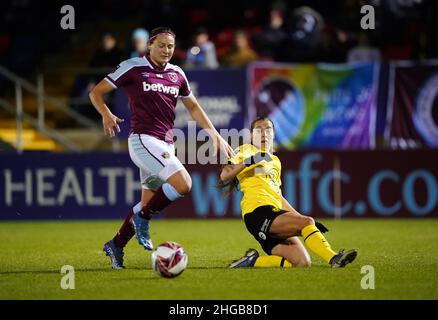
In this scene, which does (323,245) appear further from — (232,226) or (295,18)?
(295,18)

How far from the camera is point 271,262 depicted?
30.0ft

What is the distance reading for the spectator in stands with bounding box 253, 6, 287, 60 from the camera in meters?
18.5

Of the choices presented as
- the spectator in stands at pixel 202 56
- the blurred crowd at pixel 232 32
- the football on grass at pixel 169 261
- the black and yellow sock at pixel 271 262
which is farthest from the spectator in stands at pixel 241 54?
the football on grass at pixel 169 261

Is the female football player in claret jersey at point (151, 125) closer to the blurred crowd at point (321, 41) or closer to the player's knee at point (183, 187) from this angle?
the player's knee at point (183, 187)

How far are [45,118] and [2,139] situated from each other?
2436 millimetres

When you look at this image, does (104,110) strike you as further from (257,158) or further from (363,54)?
(363,54)

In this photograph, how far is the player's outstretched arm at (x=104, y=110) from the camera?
892cm

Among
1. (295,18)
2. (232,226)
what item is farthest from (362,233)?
(295,18)

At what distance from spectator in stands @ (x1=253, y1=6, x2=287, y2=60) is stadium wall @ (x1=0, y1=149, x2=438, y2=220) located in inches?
109

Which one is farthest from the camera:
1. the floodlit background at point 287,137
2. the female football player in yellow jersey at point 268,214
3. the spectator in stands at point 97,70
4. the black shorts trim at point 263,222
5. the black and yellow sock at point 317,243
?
the spectator in stands at point 97,70

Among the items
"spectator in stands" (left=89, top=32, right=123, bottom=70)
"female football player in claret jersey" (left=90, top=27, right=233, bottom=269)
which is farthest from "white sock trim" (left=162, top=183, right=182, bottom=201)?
"spectator in stands" (left=89, top=32, right=123, bottom=70)

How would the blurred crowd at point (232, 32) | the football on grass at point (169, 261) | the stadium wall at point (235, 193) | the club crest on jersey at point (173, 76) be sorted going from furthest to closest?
1. the blurred crowd at point (232, 32)
2. the stadium wall at point (235, 193)
3. the club crest on jersey at point (173, 76)
4. the football on grass at point (169, 261)

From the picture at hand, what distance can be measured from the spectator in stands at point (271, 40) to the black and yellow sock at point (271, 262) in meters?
9.64

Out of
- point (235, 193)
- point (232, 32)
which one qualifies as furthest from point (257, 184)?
point (232, 32)
